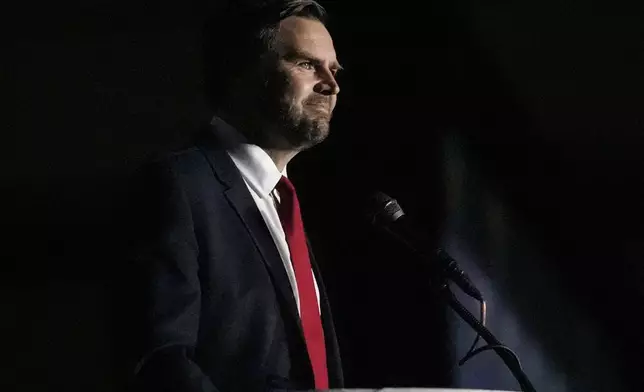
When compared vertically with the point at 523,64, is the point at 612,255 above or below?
below

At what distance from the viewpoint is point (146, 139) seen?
4.59ft

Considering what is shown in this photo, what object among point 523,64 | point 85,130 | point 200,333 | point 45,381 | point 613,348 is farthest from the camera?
point 523,64

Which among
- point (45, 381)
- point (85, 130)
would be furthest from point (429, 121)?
point (45, 381)

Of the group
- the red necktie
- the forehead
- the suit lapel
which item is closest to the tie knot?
the red necktie

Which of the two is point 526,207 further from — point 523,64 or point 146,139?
point 146,139

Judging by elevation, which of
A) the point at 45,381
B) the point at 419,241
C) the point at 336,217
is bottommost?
the point at 45,381

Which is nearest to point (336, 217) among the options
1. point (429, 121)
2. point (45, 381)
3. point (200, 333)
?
point (429, 121)

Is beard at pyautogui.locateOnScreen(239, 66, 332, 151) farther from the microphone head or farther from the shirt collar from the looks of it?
the microphone head

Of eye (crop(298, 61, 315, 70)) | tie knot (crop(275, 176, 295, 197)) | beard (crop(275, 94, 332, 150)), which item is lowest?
tie knot (crop(275, 176, 295, 197))

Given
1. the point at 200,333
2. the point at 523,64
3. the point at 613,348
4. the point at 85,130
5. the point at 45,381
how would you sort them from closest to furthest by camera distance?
the point at 200,333 → the point at 45,381 → the point at 85,130 → the point at 613,348 → the point at 523,64

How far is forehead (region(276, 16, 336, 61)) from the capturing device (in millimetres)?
1313

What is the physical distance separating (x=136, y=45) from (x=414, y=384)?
78 cm

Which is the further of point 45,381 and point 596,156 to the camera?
point 596,156

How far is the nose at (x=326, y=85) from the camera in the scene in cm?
131
